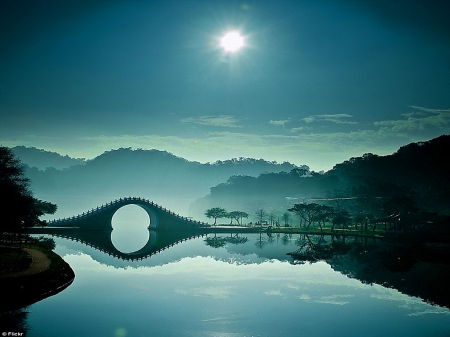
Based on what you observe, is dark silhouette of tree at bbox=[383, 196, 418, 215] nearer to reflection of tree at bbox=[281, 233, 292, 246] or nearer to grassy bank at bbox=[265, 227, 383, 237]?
grassy bank at bbox=[265, 227, 383, 237]

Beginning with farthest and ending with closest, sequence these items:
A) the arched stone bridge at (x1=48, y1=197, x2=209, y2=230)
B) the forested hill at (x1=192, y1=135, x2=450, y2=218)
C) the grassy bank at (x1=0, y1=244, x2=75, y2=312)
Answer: the forested hill at (x1=192, y1=135, x2=450, y2=218)
the arched stone bridge at (x1=48, y1=197, x2=209, y2=230)
the grassy bank at (x1=0, y1=244, x2=75, y2=312)

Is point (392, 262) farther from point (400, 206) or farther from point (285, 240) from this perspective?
point (400, 206)

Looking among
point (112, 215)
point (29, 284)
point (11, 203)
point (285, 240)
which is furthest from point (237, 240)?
point (29, 284)

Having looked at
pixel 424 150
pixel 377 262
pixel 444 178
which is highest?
pixel 424 150

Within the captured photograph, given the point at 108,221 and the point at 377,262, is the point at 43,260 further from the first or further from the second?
the point at 108,221

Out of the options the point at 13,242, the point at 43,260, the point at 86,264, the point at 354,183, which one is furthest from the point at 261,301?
the point at 354,183

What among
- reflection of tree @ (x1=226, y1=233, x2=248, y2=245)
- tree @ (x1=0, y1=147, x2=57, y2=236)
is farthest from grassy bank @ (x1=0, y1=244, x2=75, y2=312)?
reflection of tree @ (x1=226, y1=233, x2=248, y2=245)
